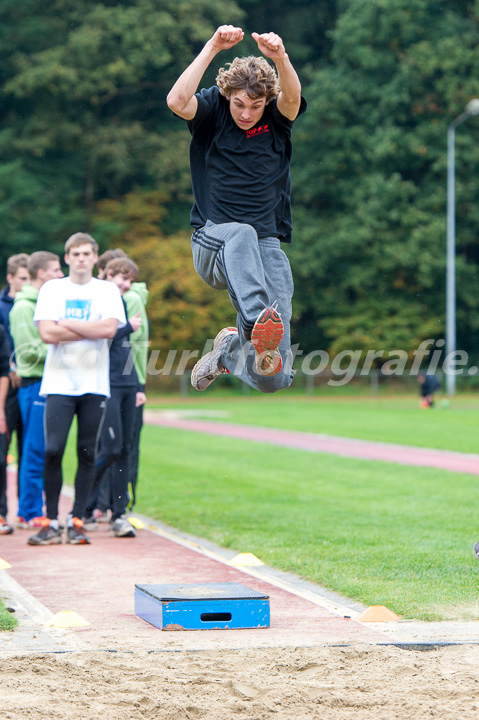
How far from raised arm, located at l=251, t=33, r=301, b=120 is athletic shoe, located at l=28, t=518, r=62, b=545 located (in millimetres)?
4380

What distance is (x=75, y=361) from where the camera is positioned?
27.2ft

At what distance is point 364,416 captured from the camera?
3047cm

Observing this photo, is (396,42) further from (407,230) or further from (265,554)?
(265,554)

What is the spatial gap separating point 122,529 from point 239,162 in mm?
4313

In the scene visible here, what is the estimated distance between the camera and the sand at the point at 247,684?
4.20 metres

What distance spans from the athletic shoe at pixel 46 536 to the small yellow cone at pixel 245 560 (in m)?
1.82

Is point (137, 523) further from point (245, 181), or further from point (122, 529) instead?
point (245, 181)

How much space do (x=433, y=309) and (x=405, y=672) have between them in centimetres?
4613

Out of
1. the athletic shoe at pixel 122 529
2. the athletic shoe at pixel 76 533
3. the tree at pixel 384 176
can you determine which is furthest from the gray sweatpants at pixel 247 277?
the tree at pixel 384 176

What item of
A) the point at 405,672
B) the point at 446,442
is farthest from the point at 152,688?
the point at 446,442

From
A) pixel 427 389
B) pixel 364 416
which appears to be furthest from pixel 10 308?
pixel 427 389

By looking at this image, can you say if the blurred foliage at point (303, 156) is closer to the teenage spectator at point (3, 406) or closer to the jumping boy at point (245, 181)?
the teenage spectator at point (3, 406)

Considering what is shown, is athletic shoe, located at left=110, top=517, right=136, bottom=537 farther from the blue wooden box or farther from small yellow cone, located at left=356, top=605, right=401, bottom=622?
small yellow cone, located at left=356, top=605, right=401, bottom=622

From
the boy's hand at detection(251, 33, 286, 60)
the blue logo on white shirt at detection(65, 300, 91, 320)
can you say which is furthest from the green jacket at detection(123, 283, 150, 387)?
the boy's hand at detection(251, 33, 286, 60)
